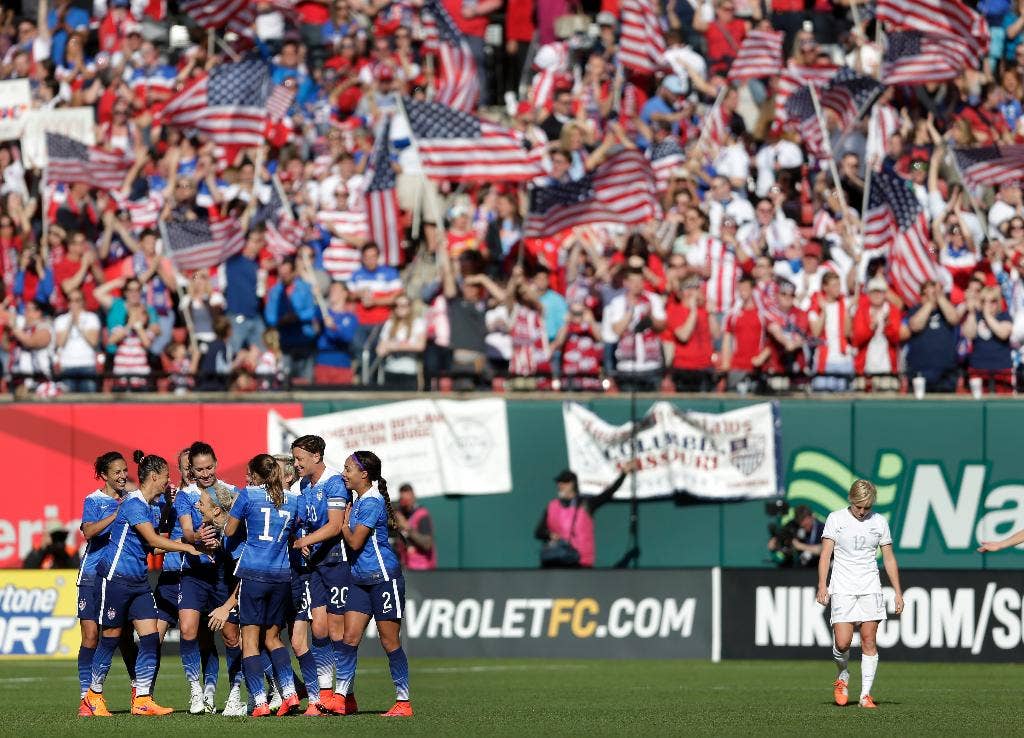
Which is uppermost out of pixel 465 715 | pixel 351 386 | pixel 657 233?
pixel 657 233

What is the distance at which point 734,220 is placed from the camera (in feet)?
89.4

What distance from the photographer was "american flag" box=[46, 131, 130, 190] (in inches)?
1095

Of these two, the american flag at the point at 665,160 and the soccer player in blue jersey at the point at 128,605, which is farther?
the american flag at the point at 665,160

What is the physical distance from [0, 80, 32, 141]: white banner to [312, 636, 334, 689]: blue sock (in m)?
15.3

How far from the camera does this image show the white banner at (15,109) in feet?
98.2

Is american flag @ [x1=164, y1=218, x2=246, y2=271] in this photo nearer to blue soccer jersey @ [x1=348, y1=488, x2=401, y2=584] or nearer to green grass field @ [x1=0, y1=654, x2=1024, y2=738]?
green grass field @ [x1=0, y1=654, x2=1024, y2=738]

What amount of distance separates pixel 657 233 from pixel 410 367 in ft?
11.6

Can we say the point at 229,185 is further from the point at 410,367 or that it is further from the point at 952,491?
the point at 952,491

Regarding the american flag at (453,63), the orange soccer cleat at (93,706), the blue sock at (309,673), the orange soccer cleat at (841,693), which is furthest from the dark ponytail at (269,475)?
the american flag at (453,63)

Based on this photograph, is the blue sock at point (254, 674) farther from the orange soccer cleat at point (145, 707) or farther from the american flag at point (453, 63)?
the american flag at point (453, 63)

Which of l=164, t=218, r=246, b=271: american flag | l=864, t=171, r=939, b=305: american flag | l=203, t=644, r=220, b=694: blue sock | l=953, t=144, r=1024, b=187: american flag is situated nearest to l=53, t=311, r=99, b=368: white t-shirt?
l=164, t=218, r=246, b=271: american flag

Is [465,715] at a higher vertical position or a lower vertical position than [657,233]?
lower

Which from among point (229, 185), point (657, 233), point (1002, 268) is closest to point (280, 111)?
point (229, 185)

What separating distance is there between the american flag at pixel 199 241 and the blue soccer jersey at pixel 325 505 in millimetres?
10949
